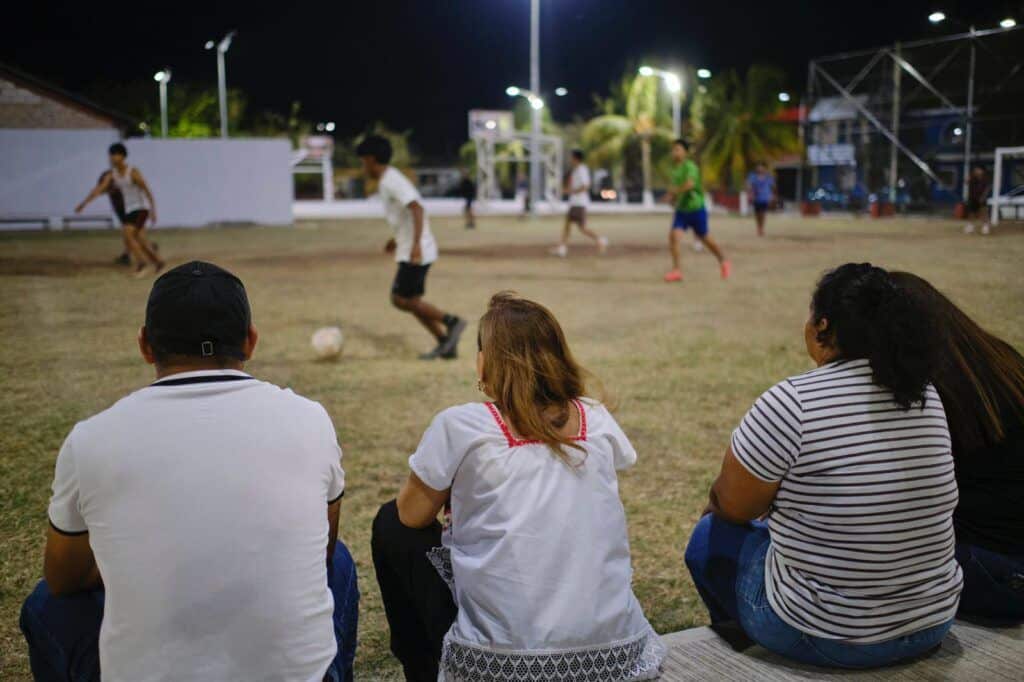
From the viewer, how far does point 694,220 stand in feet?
47.3

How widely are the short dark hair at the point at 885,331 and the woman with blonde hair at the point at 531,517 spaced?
68 cm

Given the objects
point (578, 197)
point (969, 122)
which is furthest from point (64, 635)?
point (969, 122)

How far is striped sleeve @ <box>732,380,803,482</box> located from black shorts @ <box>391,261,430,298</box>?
5.82 metres

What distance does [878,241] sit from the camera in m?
20.9

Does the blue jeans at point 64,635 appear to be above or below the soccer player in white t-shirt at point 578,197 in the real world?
below

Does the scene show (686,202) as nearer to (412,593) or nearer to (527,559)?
(412,593)

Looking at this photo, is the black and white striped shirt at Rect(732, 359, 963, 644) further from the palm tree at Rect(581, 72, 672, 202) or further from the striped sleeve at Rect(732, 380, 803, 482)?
the palm tree at Rect(581, 72, 672, 202)

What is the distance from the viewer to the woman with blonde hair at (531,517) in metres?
→ 2.46

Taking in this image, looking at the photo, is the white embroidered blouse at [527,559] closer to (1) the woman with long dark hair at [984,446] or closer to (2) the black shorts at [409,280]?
(1) the woman with long dark hair at [984,446]

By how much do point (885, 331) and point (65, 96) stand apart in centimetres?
2571

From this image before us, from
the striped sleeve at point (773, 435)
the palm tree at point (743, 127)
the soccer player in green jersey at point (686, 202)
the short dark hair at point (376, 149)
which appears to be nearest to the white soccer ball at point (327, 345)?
the short dark hair at point (376, 149)

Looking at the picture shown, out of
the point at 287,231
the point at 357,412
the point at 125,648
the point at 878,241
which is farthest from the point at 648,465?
the point at 287,231

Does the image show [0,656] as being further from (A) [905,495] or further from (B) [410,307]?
(B) [410,307]

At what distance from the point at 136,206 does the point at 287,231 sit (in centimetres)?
1300
